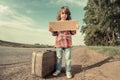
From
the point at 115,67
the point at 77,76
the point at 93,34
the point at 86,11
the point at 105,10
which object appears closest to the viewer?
the point at 77,76

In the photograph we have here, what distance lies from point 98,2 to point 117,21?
33.9 feet

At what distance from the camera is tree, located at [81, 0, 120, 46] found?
2600 cm

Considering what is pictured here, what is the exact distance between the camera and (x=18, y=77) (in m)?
7.47

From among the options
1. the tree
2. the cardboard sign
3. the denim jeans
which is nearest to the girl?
the denim jeans

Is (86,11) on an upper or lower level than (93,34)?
upper

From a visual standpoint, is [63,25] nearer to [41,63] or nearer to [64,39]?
[64,39]

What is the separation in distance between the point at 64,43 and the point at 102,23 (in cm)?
2637

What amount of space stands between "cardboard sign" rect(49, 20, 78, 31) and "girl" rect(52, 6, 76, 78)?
124 millimetres

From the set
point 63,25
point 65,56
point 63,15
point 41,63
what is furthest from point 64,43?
point 41,63

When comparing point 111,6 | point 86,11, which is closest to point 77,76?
point 111,6

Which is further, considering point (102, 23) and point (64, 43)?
point (102, 23)

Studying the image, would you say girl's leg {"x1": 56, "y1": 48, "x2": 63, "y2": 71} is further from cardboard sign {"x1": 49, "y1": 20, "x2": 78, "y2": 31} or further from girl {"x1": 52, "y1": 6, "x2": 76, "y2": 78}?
cardboard sign {"x1": 49, "y1": 20, "x2": 78, "y2": 31}

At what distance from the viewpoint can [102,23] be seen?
33688 mm

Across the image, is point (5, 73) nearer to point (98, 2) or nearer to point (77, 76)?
point (77, 76)
